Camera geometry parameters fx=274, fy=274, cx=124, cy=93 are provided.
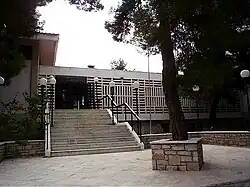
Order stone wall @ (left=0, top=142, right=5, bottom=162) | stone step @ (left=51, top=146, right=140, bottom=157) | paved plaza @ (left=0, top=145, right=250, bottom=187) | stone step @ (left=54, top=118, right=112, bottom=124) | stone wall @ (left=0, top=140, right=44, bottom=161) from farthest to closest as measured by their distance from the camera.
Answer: stone step @ (left=54, top=118, right=112, bottom=124) → stone step @ (left=51, top=146, right=140, bottom=157) → stone wall @ (left=0, top=140, right=44, bottom=161) → stone wall @ (left=0, top=142, right=5, bottom=162) → paved plaza @ (left=0, top=145, right=250, bottom=187)

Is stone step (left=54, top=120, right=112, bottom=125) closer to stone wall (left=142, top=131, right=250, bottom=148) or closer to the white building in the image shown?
stone wall (left=142, top=131, right=250, bottom=148)

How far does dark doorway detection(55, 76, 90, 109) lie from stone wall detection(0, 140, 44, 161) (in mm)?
6890

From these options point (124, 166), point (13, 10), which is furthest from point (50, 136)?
point (13, 10)

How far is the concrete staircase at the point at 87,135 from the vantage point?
9.95m

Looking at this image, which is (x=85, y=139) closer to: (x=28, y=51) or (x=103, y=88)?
(x=28, y=51)

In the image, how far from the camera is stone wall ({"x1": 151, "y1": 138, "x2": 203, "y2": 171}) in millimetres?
5781

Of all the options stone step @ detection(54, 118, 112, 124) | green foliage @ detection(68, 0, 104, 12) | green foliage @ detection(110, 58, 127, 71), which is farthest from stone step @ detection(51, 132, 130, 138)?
green foliage @ detection(110, 58, 127, 71)

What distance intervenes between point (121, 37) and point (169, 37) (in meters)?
2.27

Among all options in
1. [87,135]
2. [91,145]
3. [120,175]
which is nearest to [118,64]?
[87,135]

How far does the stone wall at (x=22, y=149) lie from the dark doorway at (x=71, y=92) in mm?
6890

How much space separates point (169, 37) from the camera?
6.38m

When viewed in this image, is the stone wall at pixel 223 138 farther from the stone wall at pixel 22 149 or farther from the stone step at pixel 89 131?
the stone wall at pixel 22 149

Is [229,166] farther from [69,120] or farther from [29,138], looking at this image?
[69,120]

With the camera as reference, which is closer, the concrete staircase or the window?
the concrete staircase
